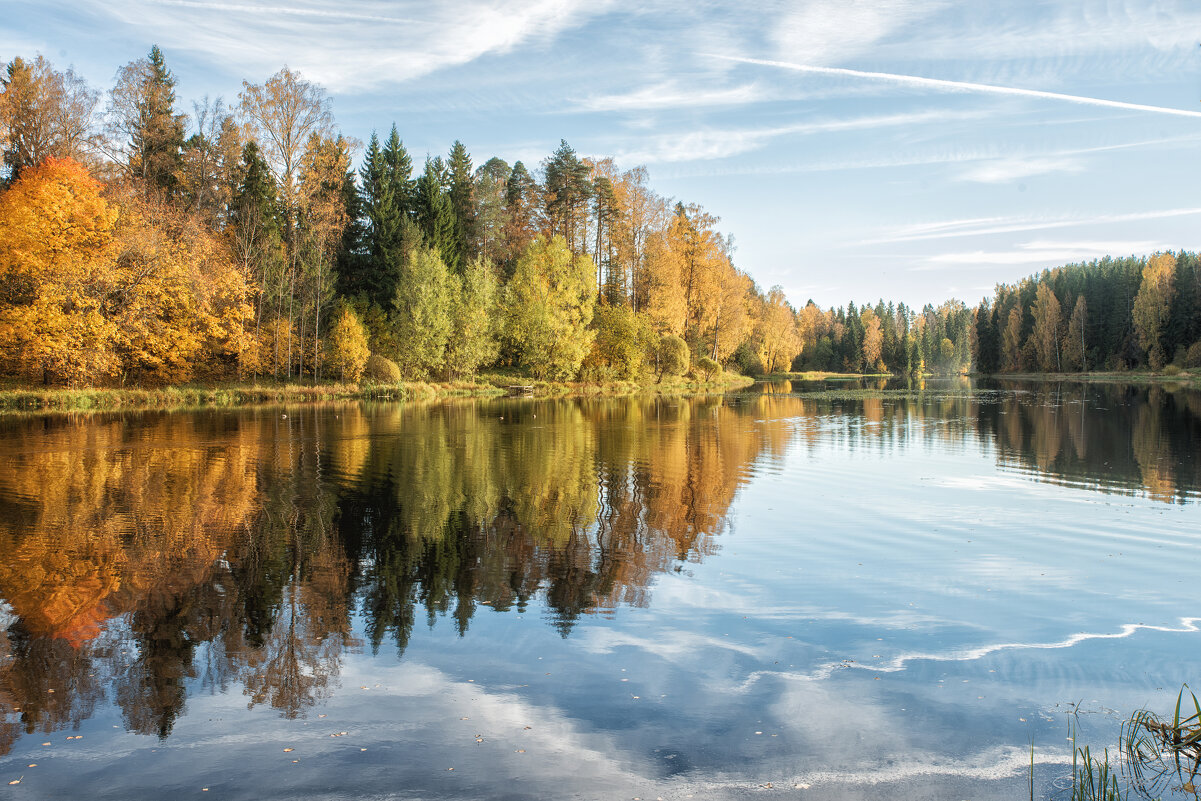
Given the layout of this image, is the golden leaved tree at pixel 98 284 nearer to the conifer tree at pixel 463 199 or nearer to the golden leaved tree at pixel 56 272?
the golden leaved tree at pixel 56 272

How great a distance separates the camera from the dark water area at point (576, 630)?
200 inches

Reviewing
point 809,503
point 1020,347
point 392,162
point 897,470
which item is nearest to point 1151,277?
point 1020,347

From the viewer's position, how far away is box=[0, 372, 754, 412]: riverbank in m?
34.1

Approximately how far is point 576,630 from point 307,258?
150ft

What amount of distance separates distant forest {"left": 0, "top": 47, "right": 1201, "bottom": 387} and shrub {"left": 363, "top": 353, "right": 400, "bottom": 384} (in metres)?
0.14

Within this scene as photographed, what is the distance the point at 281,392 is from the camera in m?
42.5

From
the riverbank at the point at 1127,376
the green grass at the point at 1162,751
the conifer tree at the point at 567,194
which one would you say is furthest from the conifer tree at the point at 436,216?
the riverbank at the point at 1127,376

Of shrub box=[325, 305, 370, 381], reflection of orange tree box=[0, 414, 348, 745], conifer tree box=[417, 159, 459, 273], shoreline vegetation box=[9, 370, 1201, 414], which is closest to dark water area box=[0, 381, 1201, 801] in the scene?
reflection of orange tree box=[0, 414, 348, 745]

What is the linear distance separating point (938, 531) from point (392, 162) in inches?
2295

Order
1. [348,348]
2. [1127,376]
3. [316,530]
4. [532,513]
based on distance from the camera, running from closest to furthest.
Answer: [316,530], [532,513], [348,348], [1127,376]

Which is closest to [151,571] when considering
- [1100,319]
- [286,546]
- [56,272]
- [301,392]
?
[286,546]

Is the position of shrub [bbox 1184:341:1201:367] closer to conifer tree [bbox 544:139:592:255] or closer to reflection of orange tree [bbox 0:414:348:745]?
conifer tree [bbox 544:139:592:255]

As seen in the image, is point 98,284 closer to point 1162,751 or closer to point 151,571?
point 151,571

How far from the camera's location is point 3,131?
3819 centimetres
